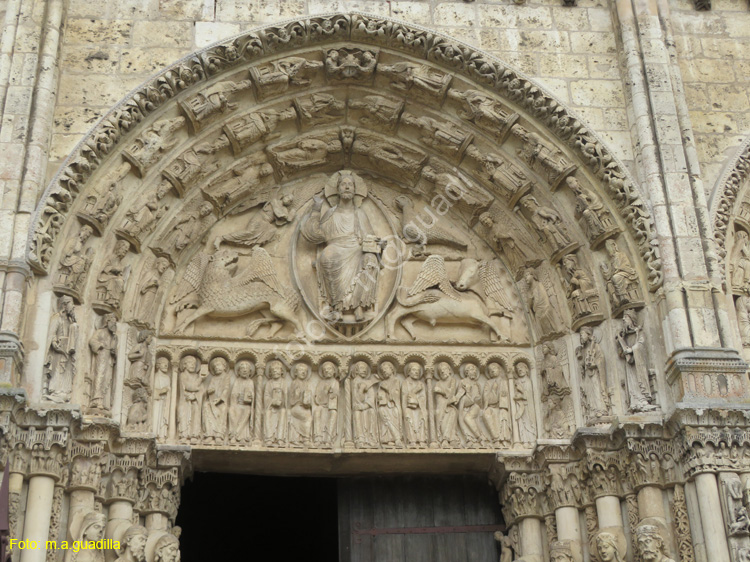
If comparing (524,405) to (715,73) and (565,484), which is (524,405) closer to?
(565,484)

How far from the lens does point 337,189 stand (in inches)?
401

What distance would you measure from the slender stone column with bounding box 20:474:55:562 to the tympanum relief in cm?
87

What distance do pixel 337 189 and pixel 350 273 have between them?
0.98m

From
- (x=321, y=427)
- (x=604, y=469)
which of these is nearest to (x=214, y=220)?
(x=321, y=427)

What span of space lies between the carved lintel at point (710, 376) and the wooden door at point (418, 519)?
2.17m

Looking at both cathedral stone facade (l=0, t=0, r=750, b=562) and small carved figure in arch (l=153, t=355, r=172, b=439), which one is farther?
small carved figure in arch (l=153, t=355, r=172, b=439)

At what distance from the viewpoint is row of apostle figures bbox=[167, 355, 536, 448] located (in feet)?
29.5

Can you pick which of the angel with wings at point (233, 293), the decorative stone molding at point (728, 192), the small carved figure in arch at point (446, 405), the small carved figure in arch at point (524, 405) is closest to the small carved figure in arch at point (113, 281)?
the angel with wings at point (233, 293)

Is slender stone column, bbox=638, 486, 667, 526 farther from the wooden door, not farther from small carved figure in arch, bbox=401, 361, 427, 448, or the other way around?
small carved figure in arch, bbox=401, 361, 427, 448

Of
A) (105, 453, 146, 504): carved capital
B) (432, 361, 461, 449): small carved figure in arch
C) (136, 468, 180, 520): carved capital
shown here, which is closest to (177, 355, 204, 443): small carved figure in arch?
(136, 468, 180, 520): carved capital

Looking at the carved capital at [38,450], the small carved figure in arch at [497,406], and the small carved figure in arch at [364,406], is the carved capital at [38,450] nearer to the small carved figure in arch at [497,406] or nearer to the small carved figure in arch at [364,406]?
the small carved figure in arch at [364,406]

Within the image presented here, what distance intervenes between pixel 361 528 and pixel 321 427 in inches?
39.7

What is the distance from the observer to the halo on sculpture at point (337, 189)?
1019cm

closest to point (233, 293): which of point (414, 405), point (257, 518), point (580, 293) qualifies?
point (414, 405)
